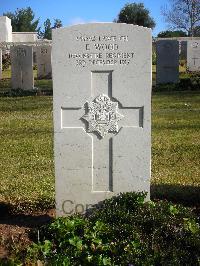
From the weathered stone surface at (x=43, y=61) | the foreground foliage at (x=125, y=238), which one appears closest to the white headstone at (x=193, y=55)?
the weathered stone surface at (x=43, y=61)

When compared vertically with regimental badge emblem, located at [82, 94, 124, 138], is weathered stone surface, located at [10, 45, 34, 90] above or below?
above

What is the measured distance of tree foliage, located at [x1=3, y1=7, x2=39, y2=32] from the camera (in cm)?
8125

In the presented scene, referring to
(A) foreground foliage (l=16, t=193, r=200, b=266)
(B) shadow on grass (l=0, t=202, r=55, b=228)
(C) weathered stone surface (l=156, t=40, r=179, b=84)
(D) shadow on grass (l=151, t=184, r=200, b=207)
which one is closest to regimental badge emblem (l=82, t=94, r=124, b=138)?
(A) foreground foliage (l=16, t=193, r=200, b=266)

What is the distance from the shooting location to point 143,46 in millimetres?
4574

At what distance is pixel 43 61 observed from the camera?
26.0 meters

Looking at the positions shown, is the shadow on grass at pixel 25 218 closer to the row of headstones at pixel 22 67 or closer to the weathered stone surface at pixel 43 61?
the row of headstones at pixel 22 67

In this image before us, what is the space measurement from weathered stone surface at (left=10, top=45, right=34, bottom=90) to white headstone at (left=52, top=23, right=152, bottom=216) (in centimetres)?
1419

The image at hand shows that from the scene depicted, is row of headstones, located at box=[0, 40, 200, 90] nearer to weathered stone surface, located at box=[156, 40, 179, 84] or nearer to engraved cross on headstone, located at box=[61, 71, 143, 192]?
weathered stone surface, located at box=[156, 40, 179, 84]

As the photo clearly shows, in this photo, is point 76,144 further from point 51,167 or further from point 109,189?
point 51,167

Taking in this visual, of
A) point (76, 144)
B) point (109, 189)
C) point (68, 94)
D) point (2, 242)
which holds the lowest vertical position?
point (2, 242)

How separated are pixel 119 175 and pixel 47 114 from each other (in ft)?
25.9

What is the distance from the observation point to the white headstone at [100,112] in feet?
15.0

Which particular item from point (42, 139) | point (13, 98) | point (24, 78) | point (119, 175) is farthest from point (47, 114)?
point (119, 175)

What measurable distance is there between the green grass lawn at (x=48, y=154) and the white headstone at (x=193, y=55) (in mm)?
→ 11088
